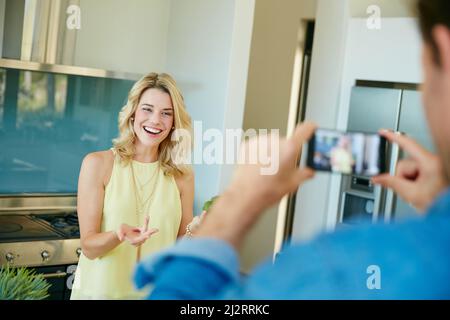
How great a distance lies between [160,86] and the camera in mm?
1913

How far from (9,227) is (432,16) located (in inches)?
87.5

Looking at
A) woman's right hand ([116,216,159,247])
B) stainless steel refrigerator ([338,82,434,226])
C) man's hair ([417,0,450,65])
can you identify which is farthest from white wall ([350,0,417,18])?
man's hair ([417,0,450,65])

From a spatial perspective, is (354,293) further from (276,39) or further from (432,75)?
(276,39)

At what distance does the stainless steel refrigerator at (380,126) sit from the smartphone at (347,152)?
2124 millimetres

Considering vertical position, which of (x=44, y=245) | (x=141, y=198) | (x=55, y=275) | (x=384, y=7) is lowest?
(x=55, y=275)

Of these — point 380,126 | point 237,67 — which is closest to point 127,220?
point 237,67

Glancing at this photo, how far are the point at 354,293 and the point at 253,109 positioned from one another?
155 inches

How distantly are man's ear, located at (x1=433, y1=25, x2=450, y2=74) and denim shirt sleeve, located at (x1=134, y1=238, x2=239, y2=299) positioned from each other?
179mm

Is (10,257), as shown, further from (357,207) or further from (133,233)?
(357,207)

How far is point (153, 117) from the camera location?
72.8 inches

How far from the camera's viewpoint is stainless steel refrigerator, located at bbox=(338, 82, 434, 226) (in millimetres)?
2896

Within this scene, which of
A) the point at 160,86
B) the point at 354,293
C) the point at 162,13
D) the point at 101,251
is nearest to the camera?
the point at 354,293
